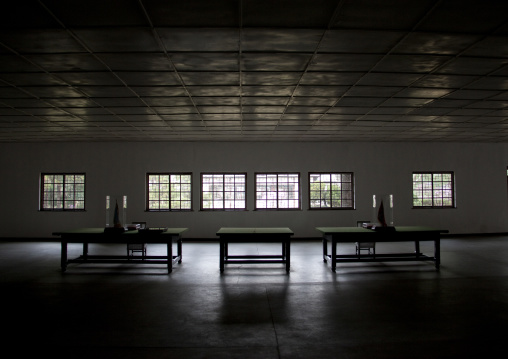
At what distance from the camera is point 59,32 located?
4.02 m

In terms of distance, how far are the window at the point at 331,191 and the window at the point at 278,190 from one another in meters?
0.54

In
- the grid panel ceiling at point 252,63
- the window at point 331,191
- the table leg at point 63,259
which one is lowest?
the table leg at point 63,259

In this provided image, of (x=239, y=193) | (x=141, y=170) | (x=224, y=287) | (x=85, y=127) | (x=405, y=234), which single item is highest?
(x=85, y=127)

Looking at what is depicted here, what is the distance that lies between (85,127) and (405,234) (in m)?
8.31

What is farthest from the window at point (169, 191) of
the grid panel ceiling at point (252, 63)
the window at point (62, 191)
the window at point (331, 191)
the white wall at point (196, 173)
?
the window at point (331, 191)

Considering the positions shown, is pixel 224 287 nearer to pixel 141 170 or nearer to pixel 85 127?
pixel 85 127

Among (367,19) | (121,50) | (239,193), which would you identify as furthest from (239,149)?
(367,19)

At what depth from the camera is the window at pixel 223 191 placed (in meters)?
12.0

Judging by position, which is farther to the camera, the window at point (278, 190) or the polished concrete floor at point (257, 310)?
the window at point (278, 190)

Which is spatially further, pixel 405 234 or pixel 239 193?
pixel 239 193

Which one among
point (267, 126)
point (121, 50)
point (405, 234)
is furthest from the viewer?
point (267, 126)

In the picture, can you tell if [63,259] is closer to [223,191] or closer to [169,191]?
[169,191]

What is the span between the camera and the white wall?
11891 millimetres

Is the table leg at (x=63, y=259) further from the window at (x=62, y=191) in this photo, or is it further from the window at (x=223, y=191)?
the window at (x=223, y=191)
